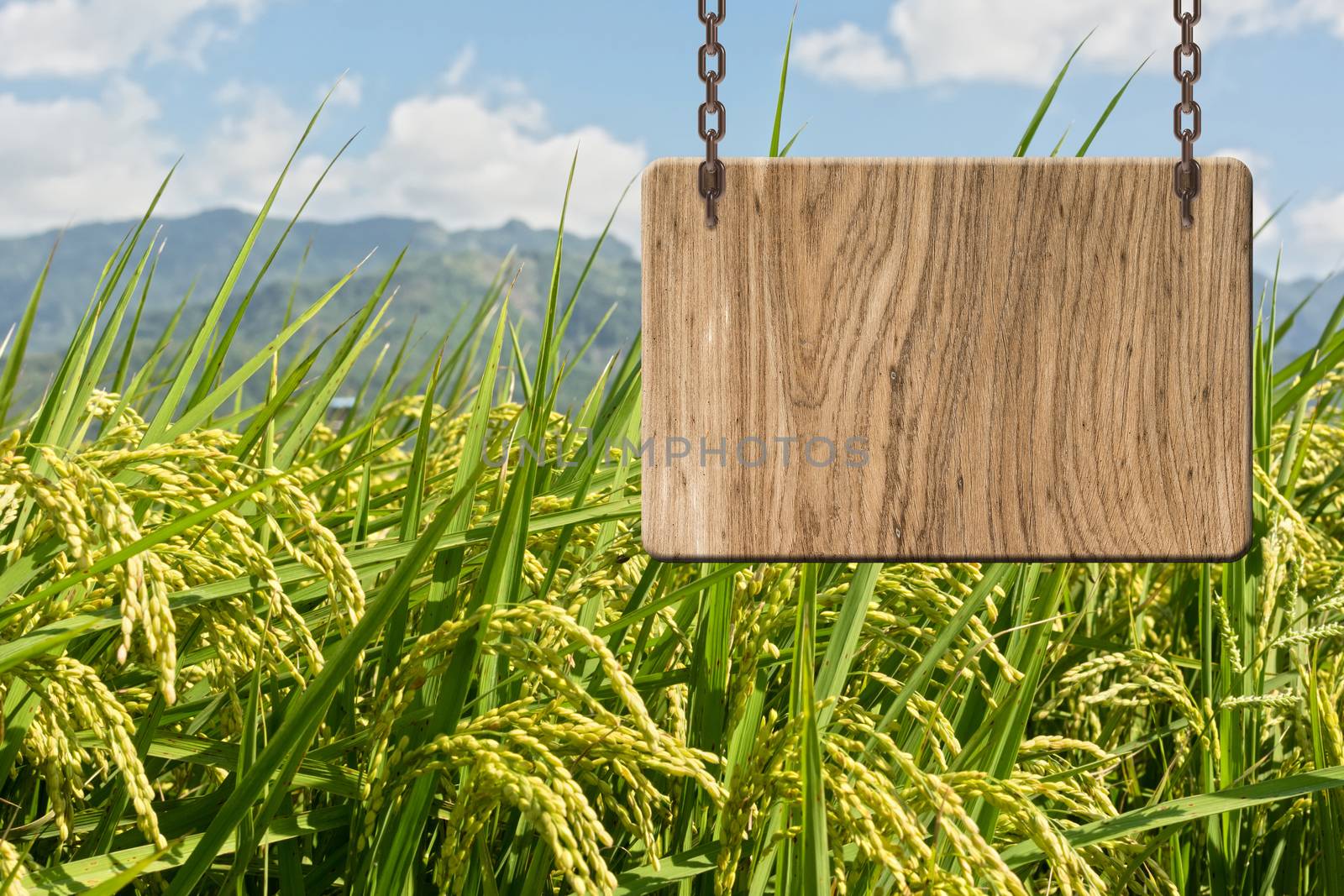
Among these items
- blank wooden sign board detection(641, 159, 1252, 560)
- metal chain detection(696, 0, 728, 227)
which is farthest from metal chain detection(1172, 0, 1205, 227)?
metal chain detection(696, 0, 728, 227)

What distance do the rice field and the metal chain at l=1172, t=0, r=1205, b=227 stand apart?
55cm

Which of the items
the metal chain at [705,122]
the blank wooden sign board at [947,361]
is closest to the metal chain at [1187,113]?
the blank wooden sign board at [947,361]

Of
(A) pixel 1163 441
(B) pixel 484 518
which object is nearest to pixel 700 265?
(B) pixel 484 518

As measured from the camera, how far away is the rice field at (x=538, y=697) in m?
1.00

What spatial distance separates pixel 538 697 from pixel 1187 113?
108cm

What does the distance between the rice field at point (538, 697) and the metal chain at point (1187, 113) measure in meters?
0.55

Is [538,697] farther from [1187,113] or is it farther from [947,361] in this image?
[1187,113]

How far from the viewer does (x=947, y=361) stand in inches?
49.5

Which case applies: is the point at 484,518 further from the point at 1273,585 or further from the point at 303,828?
the point at 1273,585

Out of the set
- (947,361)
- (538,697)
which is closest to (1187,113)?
(947,361)

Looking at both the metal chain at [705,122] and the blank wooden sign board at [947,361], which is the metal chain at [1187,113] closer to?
the blank wooden sign board at [947,361]

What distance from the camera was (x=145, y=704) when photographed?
50.4 inches

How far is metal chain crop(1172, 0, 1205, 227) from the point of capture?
1228 mm

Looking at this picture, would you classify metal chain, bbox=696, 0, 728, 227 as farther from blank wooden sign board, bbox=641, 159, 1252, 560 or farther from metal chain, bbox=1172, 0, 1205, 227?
metal chain, bbox=1172, 0, 1205, 227
